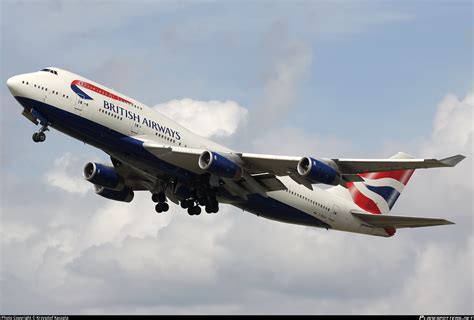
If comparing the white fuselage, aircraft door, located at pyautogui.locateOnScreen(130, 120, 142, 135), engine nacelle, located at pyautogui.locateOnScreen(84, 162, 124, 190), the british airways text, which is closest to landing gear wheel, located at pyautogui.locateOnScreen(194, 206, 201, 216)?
the white fuselage

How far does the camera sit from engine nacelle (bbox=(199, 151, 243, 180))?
5241cm

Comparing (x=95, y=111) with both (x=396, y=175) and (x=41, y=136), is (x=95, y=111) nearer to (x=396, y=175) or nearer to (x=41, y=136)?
(x=41, y=136)

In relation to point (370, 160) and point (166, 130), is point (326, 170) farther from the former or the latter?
point (166, 130)

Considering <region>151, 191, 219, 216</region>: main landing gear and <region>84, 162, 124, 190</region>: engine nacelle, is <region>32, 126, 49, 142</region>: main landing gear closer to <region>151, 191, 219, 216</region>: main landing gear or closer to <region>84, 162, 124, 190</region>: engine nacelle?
<region>84, 162, 124, 190</region>: engine nacelle

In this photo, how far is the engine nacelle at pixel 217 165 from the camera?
52406 millimetres

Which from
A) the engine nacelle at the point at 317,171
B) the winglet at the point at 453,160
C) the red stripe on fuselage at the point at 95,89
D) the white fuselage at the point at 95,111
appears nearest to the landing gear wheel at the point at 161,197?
the white fuselage at the point at 95,111

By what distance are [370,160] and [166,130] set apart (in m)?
11.4

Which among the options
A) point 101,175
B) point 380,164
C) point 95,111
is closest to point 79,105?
point 95,111

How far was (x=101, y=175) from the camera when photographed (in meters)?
59.6

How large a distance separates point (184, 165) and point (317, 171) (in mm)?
7497

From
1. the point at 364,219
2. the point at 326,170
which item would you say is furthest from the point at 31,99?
the point at 364,219

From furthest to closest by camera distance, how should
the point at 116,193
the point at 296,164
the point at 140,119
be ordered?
the point at 116,193 < the point at 296,164 < the point at 140,119

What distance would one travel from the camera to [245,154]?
54.1 meters

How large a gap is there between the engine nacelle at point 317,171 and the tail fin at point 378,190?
12169 mm
